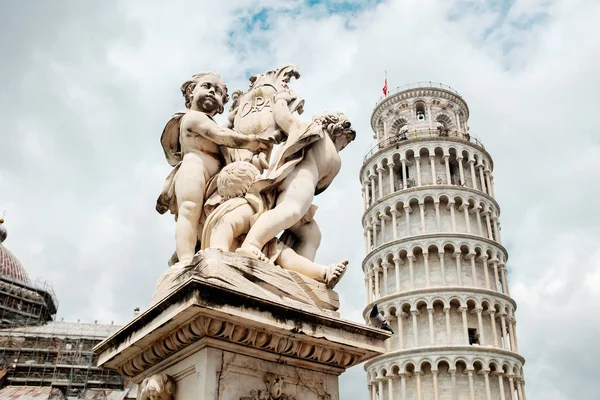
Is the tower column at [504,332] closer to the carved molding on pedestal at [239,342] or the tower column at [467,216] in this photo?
the tower column at [467,216]

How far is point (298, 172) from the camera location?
4.11 metres

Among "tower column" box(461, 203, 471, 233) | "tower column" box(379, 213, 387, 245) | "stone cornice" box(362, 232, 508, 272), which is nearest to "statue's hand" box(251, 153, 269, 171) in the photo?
"stone cornice" box(362, 232, 508, 272)

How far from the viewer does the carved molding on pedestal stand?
9.96 feet

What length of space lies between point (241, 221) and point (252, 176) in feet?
1.12

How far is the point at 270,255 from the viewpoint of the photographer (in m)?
3.88

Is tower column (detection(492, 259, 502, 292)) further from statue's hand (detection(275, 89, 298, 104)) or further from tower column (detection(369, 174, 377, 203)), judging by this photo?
statue's hand (detection(275, 89, 298, 104))

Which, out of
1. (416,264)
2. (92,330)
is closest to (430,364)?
(416,264)

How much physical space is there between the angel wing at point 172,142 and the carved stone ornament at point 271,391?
1.95m

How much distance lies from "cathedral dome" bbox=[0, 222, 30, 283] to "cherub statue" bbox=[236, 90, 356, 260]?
48.9 metres

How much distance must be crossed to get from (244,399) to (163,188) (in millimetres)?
1904

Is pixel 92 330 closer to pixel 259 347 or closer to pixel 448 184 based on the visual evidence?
pixel 448 184

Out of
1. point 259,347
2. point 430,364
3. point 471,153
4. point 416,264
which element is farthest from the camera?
point 471,153

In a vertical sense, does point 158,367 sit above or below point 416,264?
below

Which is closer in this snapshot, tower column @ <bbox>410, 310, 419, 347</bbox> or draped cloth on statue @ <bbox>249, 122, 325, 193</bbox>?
draped cloth on statue @ <bbox>249, 122, 325, 193</bbox>
